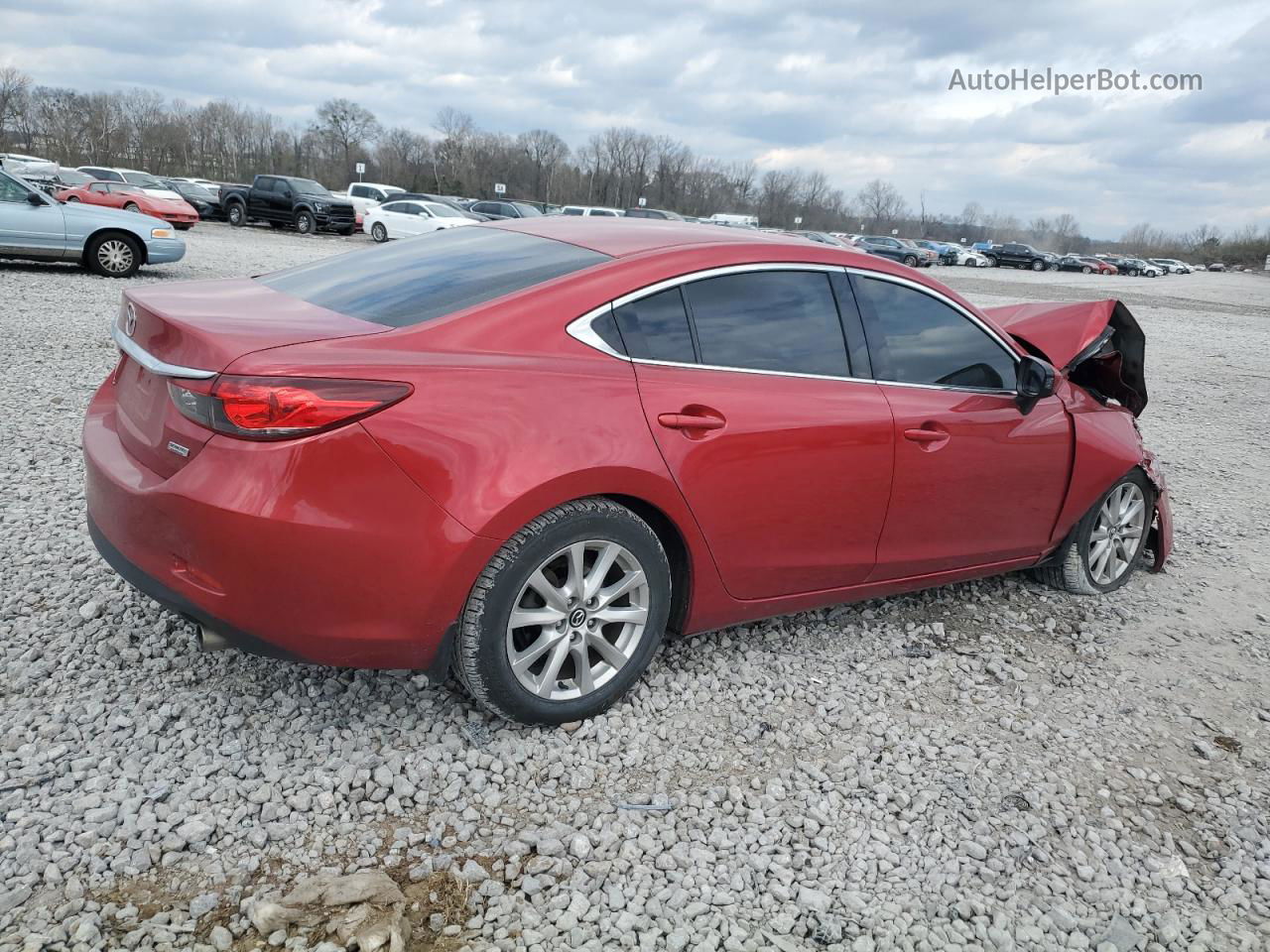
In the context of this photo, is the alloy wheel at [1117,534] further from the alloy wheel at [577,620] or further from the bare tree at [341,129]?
the bare tree at [341,129]

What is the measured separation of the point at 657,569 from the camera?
10.1ft

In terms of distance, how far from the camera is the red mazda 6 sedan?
254 centimetres

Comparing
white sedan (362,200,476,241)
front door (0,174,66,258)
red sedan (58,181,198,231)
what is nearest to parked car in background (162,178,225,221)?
red sedan (58,181,198,231)

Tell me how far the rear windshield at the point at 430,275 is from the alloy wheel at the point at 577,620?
34.1 inches

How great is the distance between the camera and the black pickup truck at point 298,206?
30062mm

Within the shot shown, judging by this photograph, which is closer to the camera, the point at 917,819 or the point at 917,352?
the point at 917,819

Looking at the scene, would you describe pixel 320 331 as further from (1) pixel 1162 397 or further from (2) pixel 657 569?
(1) pixel 1162 397

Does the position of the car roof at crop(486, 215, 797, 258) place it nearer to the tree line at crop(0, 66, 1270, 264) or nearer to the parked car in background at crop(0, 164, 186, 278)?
the parked car in background at crop(0, 164, 186, 278)

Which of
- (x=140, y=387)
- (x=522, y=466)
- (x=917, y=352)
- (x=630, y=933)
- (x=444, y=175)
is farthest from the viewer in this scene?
(x=444, y=175)

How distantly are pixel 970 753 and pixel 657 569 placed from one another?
1.25 metres

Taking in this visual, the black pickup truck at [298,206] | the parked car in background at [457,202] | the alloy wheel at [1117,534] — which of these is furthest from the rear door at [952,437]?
the black pickup truck at [298,206]

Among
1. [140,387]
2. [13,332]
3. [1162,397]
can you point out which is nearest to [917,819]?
[140,387]

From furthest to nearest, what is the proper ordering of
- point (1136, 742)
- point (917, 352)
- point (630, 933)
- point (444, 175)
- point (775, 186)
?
point (775, 186) < point (444, 175) < point (917, 352) < point (1136, 742) < point (630, 933)

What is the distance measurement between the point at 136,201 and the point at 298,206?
6.49m
